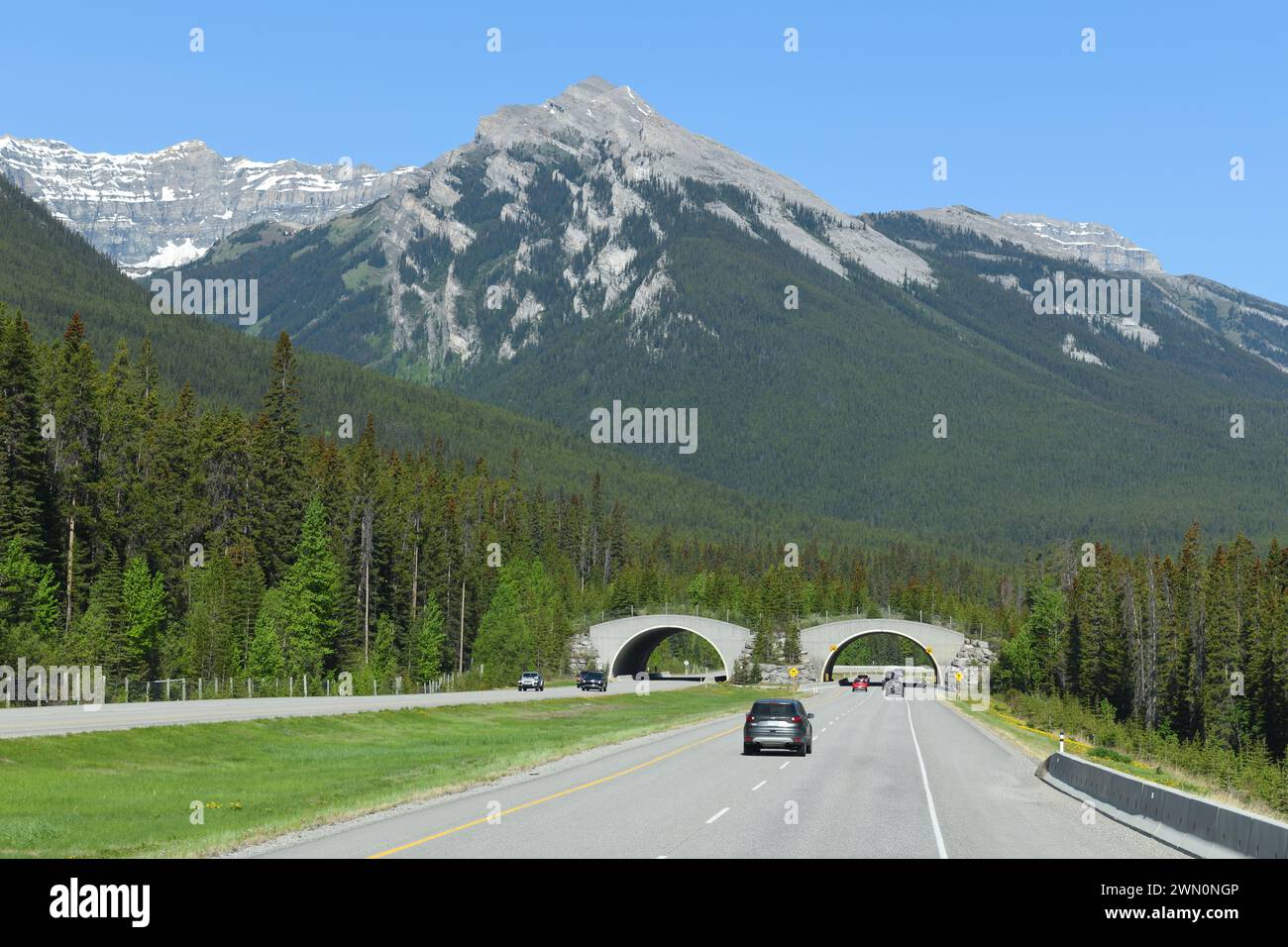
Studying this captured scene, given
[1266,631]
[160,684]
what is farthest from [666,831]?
[1266,631]

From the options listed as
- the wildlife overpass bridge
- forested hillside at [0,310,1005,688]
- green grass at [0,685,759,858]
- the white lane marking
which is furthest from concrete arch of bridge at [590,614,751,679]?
the white lane marking

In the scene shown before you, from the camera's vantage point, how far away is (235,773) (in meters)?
32.6

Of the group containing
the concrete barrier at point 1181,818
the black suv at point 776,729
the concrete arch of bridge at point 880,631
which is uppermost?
the concrete barrier at point 1181,818

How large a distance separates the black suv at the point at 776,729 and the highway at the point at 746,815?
1.36ft

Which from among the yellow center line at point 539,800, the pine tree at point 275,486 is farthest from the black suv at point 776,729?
the pine tree at point 275,486

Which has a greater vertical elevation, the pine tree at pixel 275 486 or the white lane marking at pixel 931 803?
the pine tree at pixel 275 486

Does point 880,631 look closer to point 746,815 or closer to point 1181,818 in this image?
point 746,815

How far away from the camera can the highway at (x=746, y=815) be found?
19000 millimetres

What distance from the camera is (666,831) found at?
20.9m

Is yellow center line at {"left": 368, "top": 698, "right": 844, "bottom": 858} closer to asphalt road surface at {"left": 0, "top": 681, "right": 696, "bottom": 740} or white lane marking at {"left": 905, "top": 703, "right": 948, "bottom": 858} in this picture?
white lane marking at {"left": 905, "top": 703, "right": 948, "bottom": 858}

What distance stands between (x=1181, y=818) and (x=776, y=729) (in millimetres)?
19504

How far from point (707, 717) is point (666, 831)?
46764 mm

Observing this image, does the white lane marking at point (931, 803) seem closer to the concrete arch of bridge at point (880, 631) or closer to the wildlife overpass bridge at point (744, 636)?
the wildlife overpass bridge at point (744, 636)

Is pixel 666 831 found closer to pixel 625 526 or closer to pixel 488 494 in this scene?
pixel 488 494
